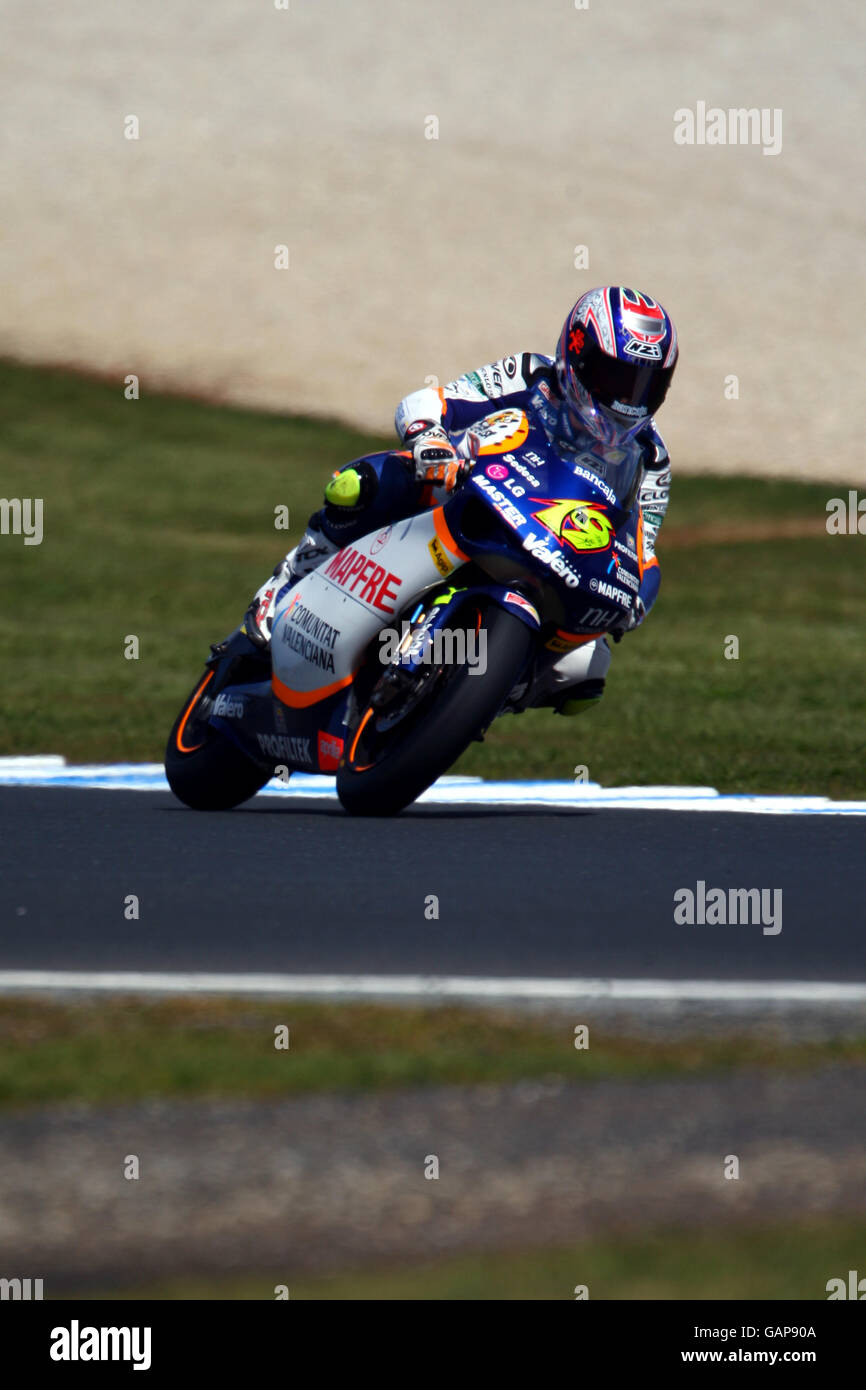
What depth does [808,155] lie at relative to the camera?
164 feet

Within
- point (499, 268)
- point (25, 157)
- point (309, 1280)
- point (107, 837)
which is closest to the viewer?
point (309, 1280)

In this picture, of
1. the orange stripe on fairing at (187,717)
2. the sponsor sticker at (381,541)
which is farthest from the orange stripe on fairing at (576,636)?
the orange stripe on fairing at (187,717)

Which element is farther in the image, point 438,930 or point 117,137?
point 117,137

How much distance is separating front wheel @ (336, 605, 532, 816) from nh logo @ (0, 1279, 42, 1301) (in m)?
3.89

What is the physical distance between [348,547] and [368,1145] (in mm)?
4195

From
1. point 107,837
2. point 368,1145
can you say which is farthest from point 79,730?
point 368,1145

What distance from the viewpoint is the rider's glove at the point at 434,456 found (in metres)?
8.12

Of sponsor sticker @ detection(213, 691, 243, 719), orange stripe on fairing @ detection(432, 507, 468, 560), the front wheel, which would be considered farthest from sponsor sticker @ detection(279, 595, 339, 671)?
orange stripe on fairing @ detection(432, 507, 468, 560)

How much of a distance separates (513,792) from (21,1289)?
6.83 meters

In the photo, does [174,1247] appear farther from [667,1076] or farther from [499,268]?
[499,268]

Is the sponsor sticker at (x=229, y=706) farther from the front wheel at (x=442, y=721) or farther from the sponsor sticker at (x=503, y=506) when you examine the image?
the sponsor sticker at (x=503, y=506)

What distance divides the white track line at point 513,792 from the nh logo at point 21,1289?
5867 mm

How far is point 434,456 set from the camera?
26.8 ft

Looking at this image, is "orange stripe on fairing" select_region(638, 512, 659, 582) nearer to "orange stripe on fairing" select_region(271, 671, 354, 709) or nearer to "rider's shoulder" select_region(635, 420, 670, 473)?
"rider's shoulder" select_region(635, 420, 670, 473)
